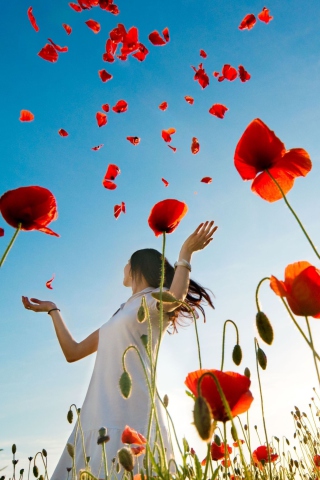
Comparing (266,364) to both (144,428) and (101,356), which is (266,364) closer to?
(144,428)

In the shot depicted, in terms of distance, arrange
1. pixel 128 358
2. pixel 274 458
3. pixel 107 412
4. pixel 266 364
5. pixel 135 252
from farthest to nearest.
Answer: pixel 135 252, pixel 128 358, pixel 107 412, pixel 274 458, pixel 266 364

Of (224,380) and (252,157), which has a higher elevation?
(252,157)

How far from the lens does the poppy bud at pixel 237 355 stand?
1685 millimetres

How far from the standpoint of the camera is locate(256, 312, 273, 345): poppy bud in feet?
4.60

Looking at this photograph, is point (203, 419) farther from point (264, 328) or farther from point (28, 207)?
point (28, 207)

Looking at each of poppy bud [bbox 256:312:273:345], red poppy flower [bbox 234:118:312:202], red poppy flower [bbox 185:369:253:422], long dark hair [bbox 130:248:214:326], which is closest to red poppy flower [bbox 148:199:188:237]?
red poppy flower [bbox 234:118:312:202]

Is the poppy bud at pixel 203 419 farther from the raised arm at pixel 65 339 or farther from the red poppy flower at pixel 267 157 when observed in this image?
the raised arm at pixel 65 339

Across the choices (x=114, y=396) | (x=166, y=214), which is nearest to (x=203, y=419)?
(x=166, y=214)

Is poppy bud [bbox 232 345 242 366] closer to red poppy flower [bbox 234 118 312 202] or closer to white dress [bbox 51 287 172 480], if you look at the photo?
red poppy flower [bbox 234 118 312 202]

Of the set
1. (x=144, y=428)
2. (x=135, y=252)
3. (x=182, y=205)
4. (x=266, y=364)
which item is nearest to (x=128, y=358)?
(x=144, y=428)

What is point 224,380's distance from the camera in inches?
47.8

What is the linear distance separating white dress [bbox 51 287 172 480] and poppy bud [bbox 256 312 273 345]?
1961 mm

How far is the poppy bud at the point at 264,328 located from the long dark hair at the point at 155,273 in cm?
267

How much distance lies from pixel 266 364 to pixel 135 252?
3.06 metres
